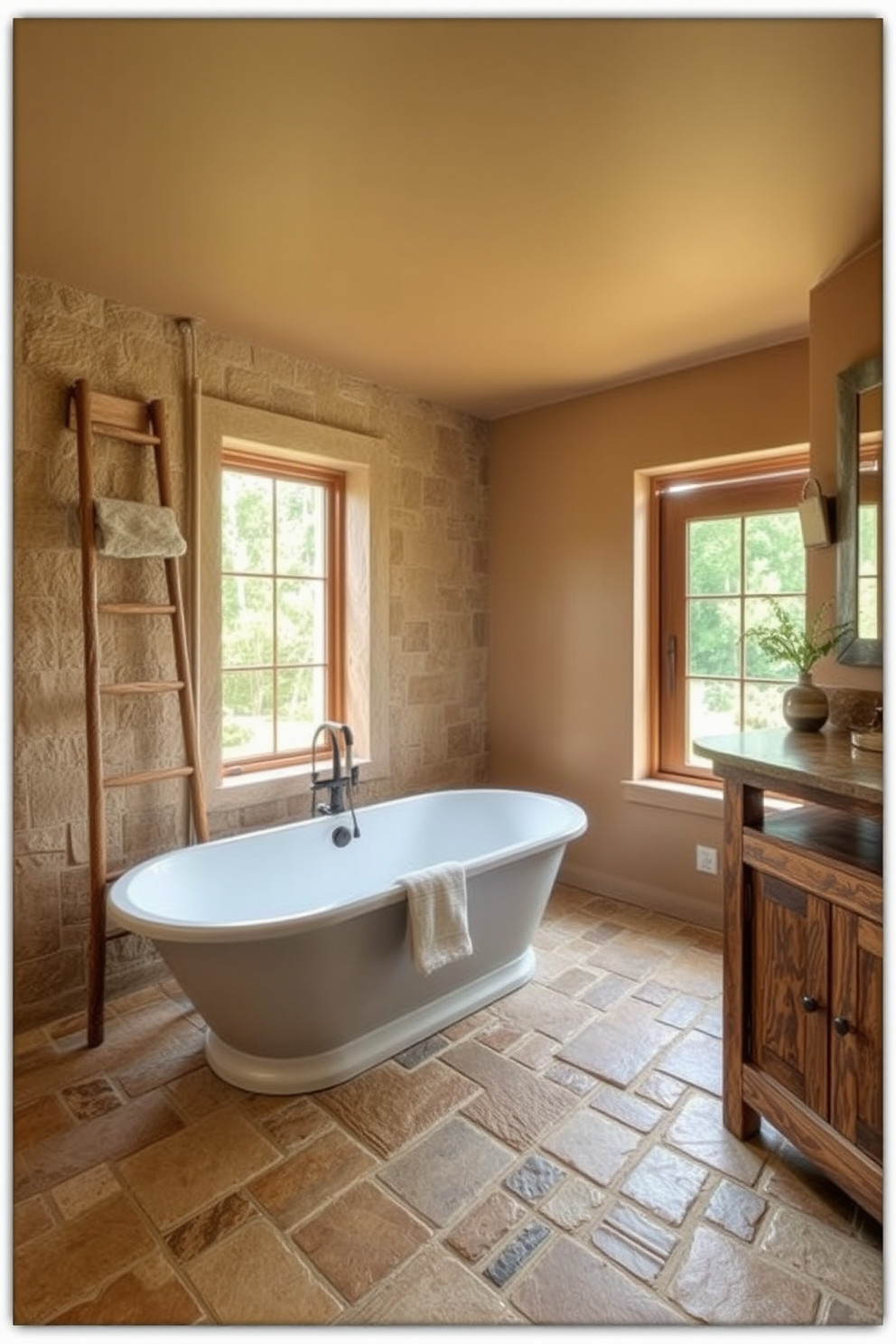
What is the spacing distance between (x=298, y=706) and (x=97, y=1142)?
171 centimetres

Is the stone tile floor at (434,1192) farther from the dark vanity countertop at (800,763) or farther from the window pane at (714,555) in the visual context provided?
the window pane at (714,555)

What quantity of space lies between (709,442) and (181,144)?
218 cm

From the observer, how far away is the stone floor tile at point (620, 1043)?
6.63 feet

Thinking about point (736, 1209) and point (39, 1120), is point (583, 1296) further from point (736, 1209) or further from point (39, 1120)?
point (39, 1120)

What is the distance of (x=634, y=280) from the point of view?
2186 mm

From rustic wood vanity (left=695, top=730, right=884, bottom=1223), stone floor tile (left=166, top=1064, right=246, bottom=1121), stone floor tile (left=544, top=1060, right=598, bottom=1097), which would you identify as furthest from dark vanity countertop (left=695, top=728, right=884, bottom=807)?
stone floor tile (left=166, top=1064, right=246, bottom=1121)

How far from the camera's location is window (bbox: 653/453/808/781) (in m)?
2.84

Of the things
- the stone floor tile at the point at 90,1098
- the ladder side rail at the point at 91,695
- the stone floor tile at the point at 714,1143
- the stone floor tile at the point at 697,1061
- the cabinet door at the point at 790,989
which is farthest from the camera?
the ladder side rail at the point at 91,695

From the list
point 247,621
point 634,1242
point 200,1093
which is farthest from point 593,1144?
point 247,621

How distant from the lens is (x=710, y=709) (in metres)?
3.10

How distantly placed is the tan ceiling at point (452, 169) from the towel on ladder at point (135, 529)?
719 mm

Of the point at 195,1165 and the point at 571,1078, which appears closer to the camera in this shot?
the point at 195,1165

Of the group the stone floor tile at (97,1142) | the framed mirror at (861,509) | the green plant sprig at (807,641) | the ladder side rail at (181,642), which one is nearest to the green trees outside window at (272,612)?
the ladder side rail at (181,642)

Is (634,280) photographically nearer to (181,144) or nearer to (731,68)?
(731,68)
